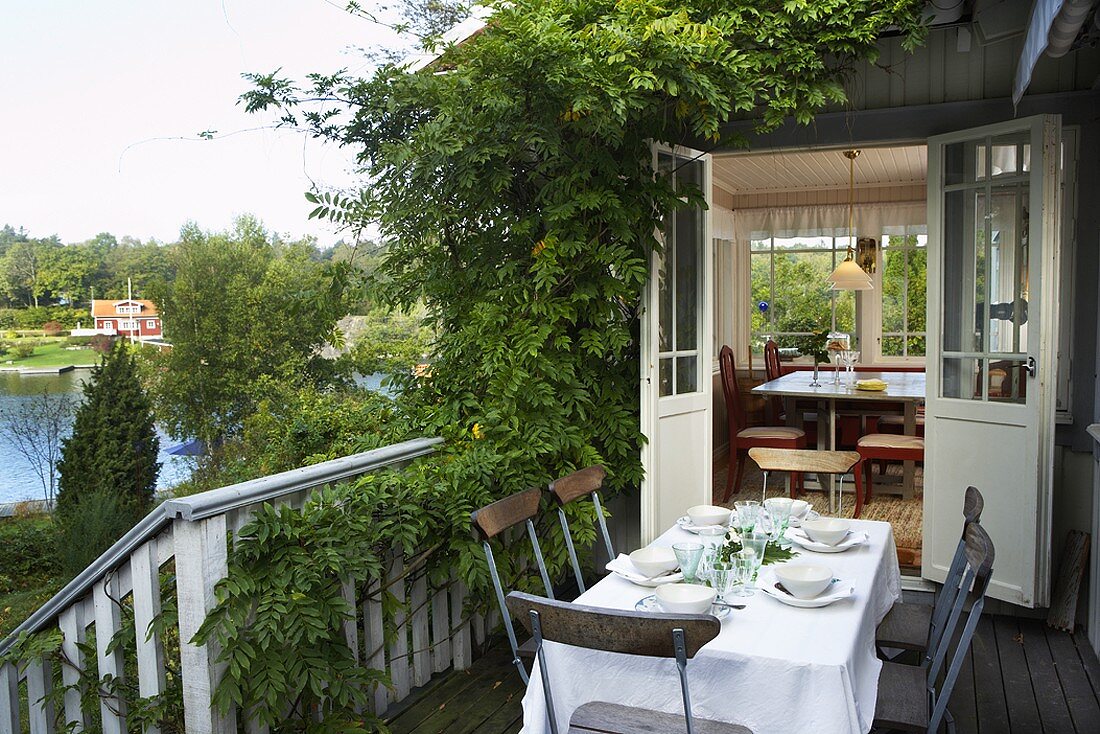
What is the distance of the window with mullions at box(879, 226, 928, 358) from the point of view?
32.8ft

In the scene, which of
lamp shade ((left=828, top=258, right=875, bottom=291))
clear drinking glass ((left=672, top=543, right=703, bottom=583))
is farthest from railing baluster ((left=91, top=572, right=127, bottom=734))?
lamp shade ((left=828, top=258, right=875, bottom=291))

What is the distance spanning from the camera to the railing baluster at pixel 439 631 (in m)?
3.61

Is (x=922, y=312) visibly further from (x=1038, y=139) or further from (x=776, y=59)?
(x=776, y=59)

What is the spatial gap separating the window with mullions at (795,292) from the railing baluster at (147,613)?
8.99 m

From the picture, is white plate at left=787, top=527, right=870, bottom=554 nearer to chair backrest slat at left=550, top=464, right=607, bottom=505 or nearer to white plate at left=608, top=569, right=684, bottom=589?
white plate at left=608, top=569, right=684, bottom=589

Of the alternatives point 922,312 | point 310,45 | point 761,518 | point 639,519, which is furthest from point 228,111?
point 761,518

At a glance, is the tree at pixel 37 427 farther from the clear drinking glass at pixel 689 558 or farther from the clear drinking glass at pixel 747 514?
the clear drinking glass at pixel 689 558

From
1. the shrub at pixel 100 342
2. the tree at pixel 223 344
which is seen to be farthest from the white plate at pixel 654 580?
the shrub at pixel 100 342

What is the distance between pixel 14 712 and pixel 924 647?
298cm

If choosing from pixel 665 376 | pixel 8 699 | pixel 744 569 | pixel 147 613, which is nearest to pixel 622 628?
pixel 744 569

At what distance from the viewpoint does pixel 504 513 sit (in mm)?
2859

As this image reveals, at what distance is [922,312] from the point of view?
10.1 metres

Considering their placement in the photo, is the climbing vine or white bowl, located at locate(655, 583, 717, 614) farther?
the climbing vine

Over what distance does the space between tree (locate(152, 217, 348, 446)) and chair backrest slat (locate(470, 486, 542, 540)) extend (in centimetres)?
1748
